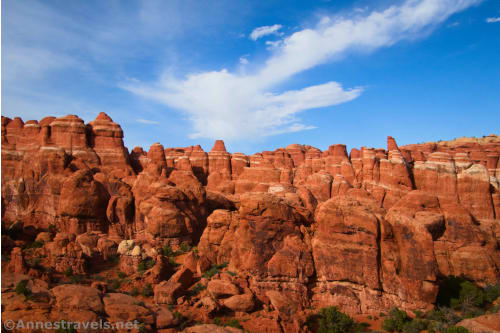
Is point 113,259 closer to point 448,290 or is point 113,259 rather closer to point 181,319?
point 181,319

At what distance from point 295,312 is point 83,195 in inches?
1014

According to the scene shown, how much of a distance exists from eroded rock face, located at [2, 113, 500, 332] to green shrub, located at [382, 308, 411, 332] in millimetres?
1060

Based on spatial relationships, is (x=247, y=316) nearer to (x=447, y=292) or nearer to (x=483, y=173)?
(x=447, y=292)

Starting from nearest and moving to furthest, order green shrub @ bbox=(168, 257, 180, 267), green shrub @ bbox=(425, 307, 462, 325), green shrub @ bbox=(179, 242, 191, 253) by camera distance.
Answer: green shrub @ bbox=(425, 307, 462, 325), green shrub @ bbox=(168, 257, 180, 267), green shrub @ bbox=(179, 242, 191, 253)

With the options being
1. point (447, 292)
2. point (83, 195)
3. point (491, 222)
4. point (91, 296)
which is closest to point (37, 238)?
point (83, 195)

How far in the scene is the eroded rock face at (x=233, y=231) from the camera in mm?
22031

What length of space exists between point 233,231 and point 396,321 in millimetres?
13780

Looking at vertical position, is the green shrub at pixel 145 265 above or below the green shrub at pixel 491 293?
above

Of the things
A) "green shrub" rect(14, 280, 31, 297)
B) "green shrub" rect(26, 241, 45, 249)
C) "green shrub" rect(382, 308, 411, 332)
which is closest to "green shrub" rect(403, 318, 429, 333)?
"green shrub" rect(382, 308, 411, 332)

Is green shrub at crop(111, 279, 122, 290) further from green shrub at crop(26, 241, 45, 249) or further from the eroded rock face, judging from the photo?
green shrub at crop(26, 241, 45, 249)

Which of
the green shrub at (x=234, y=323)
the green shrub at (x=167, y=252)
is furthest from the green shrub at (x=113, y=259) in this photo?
the green shrub at (x=234, y=323)

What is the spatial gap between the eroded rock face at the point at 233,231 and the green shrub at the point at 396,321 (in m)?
1.06

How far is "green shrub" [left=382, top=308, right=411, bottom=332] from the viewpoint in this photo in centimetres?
2038

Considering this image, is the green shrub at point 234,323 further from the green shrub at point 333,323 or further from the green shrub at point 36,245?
the green shrub at point 36,245
